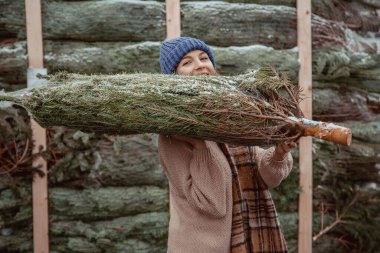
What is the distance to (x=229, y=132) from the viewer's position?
1507 mm

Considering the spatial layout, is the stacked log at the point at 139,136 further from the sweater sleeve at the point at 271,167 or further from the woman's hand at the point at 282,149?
the woman's hand at the point at 282,149

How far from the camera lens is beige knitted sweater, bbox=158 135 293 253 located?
5.60 feet

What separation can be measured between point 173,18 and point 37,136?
53.5 inches

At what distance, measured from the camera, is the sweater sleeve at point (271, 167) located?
1.78 meters

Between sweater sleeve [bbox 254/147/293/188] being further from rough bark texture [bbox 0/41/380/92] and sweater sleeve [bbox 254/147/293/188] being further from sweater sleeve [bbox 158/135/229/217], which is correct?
rough bark texture [bbox 0/41/380/92]

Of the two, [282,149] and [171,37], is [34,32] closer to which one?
[171,37]

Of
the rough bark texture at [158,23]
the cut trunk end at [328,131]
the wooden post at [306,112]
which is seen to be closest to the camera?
the cut trunk end at [328,131]

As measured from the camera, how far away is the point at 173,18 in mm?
3025

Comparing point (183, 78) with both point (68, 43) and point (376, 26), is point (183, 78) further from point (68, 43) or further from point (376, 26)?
point (376, 26)

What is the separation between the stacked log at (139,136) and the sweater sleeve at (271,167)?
136 centimetres

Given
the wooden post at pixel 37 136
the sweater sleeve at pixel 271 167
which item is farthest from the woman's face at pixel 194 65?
the wooden post at pixel 37 136

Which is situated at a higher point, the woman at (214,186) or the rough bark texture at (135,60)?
the rough bark texture at (135,60)

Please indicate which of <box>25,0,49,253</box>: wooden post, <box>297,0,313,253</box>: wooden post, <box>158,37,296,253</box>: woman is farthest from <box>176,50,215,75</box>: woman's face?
<box>297,0,313,253</box>: wooden post

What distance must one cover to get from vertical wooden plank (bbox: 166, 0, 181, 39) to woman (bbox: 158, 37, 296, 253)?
1.12 meters
